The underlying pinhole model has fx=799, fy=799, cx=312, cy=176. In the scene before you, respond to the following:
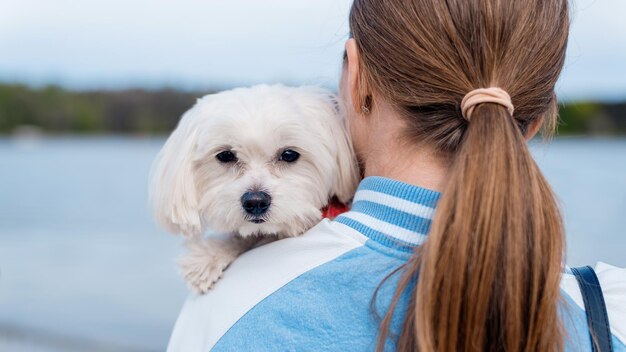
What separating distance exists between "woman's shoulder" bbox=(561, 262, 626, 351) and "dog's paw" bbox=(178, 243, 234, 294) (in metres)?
0.88

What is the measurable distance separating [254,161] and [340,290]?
98cm

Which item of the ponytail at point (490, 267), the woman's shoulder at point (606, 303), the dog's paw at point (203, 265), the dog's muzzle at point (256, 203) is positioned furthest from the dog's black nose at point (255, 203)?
the woman's shoulder at point (606, 303)

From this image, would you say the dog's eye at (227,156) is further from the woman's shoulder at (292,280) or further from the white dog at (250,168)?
the woman's shoulder at (292,280)

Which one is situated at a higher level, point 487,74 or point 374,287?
point 487,74

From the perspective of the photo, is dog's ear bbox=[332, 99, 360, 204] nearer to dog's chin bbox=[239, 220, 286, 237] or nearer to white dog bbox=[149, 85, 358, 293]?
white dog bbox=[149, 85, 358, 293]

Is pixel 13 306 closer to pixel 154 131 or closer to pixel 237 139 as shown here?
pixel 237 139

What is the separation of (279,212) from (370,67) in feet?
2.16

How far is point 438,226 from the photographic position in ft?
5.08

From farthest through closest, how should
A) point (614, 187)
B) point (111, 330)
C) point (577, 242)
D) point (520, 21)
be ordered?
1. point (614, 187)
2. point (577, 242)
3. point (111, 330)
4. point (520, 21)

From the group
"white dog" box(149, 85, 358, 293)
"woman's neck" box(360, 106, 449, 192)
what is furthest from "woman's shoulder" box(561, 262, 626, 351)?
"white dog" box(149, 85, 358, 293)

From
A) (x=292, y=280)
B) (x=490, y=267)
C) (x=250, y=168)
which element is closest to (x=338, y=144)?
(x=250, y=168)

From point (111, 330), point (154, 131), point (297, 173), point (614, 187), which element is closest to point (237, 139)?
point (297, 173)

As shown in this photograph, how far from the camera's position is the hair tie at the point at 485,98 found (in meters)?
1.61

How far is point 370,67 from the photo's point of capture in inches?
70.2
